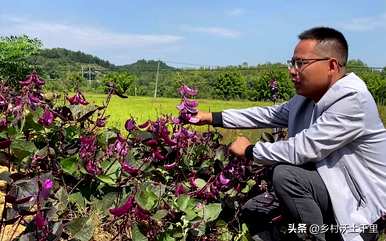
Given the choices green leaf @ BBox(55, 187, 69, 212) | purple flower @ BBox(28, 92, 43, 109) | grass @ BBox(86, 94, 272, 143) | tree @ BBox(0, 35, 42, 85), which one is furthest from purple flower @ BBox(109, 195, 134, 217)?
tree @ BBox(0, 35, 42, 85)

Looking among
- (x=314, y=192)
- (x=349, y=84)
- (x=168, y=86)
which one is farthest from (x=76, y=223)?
(x=168, y=86)

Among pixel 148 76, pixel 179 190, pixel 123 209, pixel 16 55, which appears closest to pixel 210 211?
pixel 179 190

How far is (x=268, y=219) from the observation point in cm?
287

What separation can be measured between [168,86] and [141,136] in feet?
70.7

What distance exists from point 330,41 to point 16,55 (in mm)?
4780

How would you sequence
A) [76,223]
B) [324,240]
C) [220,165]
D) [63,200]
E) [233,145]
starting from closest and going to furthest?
[76,223] < [63,200] < [324,240] < [233,145] < [220,165]

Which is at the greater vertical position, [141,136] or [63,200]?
[141,136]

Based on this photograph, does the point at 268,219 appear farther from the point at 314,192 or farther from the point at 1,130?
the point at 1,130

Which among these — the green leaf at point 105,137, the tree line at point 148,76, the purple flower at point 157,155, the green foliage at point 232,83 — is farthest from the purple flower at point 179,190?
the green foliage at point 232,83

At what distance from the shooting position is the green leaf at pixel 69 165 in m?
2.59

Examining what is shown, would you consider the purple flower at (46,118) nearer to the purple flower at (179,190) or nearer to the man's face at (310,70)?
the purple flower at (179,190)

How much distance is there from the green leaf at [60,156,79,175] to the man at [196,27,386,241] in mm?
732

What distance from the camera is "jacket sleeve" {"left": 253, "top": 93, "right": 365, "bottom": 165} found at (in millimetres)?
2451

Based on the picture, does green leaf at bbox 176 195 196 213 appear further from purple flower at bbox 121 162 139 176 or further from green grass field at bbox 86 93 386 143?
green grass field at bbox 86 93 386 143
